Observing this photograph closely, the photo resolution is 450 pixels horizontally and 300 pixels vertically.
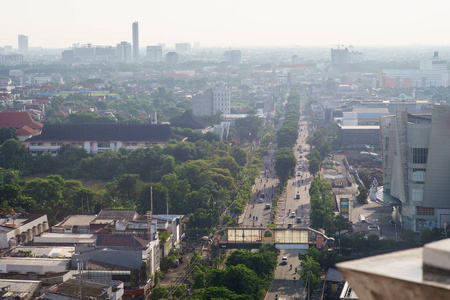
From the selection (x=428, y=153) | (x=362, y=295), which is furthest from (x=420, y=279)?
(x=428, y=153)

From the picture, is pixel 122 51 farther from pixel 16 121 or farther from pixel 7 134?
pixel 7 134

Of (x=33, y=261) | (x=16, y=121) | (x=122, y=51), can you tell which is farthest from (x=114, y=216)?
(x=122, y=51)

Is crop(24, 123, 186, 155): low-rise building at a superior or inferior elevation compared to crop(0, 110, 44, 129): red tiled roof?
inferior

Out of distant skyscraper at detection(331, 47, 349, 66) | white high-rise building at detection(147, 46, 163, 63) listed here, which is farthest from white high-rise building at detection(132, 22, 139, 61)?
distant skyscraper at detection(331, 47, 349, 66)

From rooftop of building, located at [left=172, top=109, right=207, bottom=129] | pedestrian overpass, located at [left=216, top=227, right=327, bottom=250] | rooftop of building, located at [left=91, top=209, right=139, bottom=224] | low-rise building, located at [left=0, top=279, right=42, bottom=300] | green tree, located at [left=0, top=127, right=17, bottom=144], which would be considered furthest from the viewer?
rooftop of building, located at [left=172, top=109, right=207, bottom=129]

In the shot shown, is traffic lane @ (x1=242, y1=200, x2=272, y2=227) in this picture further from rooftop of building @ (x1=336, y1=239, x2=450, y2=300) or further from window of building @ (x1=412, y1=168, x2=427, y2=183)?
rooftop of building @ (x1=336, y1=239, x2=450, y2=300)

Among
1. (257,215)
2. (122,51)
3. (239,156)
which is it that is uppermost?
(122,51)

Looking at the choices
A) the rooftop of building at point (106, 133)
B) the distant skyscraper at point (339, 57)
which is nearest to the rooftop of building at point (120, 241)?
the rooftop of building at point (106, 133)
